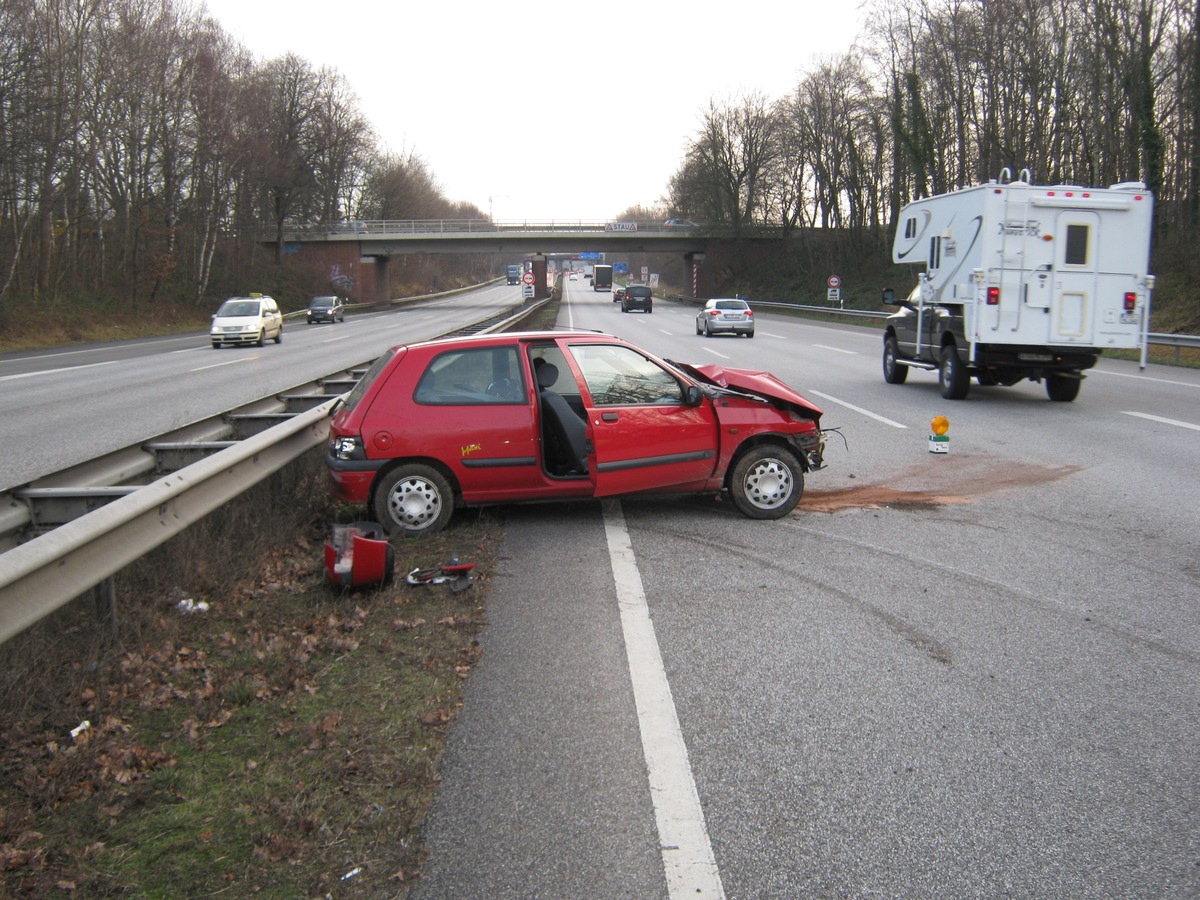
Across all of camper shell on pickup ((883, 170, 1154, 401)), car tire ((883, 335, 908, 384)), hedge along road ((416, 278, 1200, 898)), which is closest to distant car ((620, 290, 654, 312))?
car tire ((883, 335, 908, 384))

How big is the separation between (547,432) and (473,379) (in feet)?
2.51

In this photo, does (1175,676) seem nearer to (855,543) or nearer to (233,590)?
(855,543)

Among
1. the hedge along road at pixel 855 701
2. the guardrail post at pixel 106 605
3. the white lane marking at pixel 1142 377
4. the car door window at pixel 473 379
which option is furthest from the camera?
the white lane marking at pixel 1142 377

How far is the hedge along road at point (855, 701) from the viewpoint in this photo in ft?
10.9

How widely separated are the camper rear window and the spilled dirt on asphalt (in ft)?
17.4

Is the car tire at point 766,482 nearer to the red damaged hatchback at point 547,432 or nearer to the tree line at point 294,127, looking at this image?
the red damaged hatchback at point 547,432

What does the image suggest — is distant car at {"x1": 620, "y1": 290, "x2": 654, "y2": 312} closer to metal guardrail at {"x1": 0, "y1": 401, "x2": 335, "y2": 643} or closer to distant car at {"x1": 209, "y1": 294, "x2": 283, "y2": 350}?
distant car at {"x1": 209, "y1": 294, "x2": 283, "y2": 350}

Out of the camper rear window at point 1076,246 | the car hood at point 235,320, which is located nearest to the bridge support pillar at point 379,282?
the car hood at point 235,320

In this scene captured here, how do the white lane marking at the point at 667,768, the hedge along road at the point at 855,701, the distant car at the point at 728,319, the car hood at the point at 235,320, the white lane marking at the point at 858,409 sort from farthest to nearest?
the distant car at the point at 728,319 → the car hood at the point at 235,320 → the white lane marking at the point at 858,409 → the hedge along road at the point at 855,701 → the white lane marking at the point at 667,768

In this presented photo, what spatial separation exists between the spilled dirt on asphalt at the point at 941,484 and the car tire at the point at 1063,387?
5.79 m

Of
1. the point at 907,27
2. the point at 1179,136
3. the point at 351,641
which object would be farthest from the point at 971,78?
the point at 351,641

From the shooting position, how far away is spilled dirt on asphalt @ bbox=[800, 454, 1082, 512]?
8.78 meters

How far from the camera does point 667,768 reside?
3.92 meters

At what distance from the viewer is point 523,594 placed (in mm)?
6219
